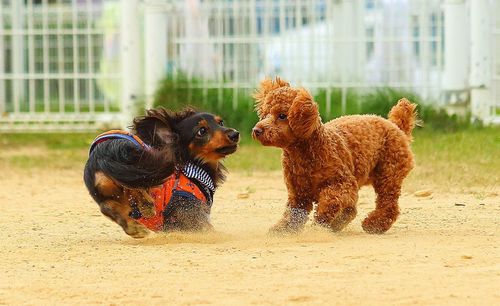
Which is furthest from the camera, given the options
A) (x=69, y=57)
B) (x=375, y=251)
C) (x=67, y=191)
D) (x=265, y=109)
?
(x=69, y=57)

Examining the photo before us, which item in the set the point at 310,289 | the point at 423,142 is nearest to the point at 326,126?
the point at 310,289

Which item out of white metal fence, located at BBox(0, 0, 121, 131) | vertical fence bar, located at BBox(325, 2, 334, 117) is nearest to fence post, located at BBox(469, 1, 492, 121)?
vertical fence bar, located at BBox(325, 2, 334, 117)

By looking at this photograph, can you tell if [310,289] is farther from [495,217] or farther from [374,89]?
[374,89]

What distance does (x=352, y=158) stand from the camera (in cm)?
636

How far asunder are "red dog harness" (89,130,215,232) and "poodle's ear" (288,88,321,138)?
2.39 ft

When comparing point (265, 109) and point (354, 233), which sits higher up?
point (265, 109)

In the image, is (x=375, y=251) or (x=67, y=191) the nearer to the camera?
(x=375, y=251)

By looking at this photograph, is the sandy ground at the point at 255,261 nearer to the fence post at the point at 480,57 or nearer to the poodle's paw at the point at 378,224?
the poodle's paw at the point at 378,224

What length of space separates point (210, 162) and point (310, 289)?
6.56ft

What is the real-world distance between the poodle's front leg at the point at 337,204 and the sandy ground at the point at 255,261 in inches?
3.2

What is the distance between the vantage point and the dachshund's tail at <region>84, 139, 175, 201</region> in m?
6.09

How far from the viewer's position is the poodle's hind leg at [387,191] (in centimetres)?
645

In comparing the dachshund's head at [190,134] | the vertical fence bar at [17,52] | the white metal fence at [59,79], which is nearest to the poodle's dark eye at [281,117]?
the dachshund's head at [190,134]

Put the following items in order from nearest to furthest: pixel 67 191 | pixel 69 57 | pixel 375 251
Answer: pixel 375 251 < pixel 67 191 < pixel 69 57
